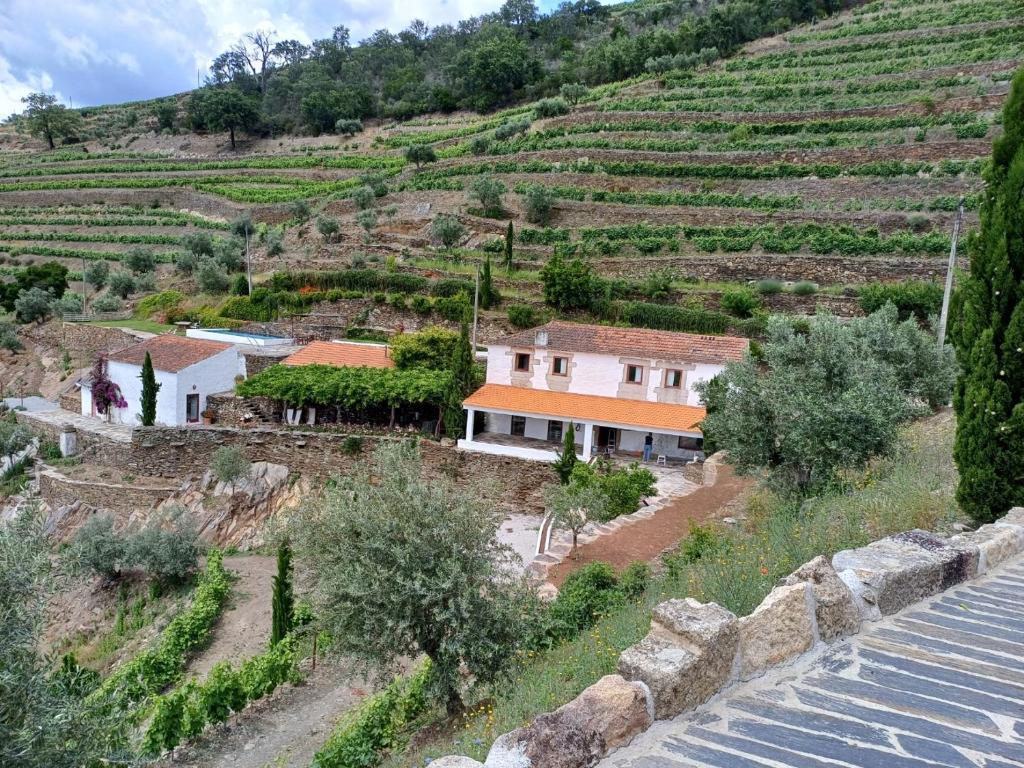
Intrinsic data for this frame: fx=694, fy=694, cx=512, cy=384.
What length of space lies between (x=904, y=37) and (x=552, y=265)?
144ft

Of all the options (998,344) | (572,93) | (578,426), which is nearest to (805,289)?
(578,426)

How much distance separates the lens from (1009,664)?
4.21 metres

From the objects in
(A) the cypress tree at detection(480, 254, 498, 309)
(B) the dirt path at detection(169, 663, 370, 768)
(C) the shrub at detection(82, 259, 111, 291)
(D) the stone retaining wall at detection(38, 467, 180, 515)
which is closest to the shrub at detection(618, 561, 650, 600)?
(B) the dirt path at detection(169, 663, 370, 768)

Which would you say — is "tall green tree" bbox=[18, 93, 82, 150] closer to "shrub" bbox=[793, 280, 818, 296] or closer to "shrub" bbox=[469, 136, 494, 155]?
"shrub" bbox=[469, 136, 494, 155]

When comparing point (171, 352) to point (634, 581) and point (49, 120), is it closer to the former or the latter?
point (634, 581)

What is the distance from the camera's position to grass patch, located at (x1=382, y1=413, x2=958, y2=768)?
563 centimetres

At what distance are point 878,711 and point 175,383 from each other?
25.4m

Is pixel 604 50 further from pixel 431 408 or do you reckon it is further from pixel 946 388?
pixel 946 388

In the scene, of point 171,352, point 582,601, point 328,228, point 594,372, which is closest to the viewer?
point 582,601

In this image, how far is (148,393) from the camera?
24.7 metres

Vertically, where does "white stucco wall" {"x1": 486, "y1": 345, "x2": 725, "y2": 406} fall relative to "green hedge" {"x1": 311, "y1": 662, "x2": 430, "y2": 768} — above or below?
above

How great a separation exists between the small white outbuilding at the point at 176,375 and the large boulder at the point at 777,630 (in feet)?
81.0

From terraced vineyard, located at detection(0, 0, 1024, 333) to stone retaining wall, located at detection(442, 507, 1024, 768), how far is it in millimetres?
27239

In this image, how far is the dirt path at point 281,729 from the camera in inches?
440
